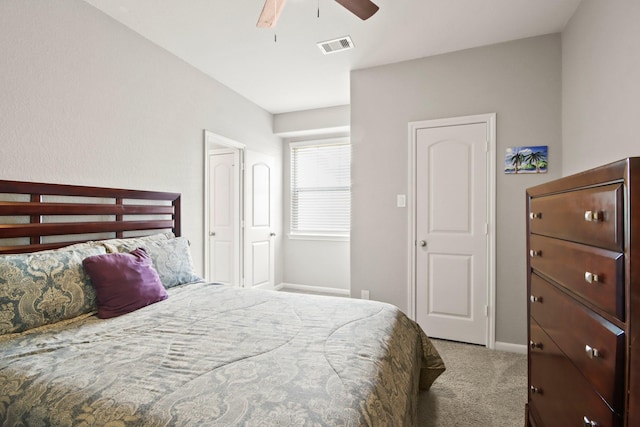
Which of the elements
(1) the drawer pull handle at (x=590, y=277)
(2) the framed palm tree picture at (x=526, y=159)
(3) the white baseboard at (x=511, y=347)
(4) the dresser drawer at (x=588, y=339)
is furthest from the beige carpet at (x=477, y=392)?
(2) the framed palm tree picture at (x=526, y=159)

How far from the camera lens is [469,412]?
75.7 inches

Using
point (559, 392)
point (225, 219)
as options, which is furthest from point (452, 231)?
point (225, 219)

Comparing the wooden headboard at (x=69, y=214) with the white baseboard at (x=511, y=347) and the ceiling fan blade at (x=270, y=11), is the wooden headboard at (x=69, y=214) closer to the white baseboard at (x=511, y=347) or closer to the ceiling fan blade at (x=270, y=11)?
the ceiling fan blade at (x=270, y=11)

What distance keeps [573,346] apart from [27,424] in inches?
72.1

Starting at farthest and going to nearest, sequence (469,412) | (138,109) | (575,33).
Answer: (138,109), (575,33), (469,412)

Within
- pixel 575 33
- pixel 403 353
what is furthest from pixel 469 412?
→ pixel 575 33

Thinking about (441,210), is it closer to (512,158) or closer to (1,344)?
(512,158)

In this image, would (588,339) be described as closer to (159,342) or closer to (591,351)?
(591,351)

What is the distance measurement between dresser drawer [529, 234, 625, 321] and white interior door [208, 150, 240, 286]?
348 cm

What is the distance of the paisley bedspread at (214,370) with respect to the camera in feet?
3.10

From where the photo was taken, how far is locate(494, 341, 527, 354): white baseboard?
2.76 m

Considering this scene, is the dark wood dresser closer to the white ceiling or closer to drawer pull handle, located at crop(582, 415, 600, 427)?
drawer pull handle, located at crop(582, 415, 600, 427)

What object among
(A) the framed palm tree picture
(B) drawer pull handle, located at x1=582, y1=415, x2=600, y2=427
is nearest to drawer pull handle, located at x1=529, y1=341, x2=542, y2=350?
(B) drawer pull handle, located at x1=582, y1=415, x2=600, y2=427

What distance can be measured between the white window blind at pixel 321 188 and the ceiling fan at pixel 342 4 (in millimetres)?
2867
